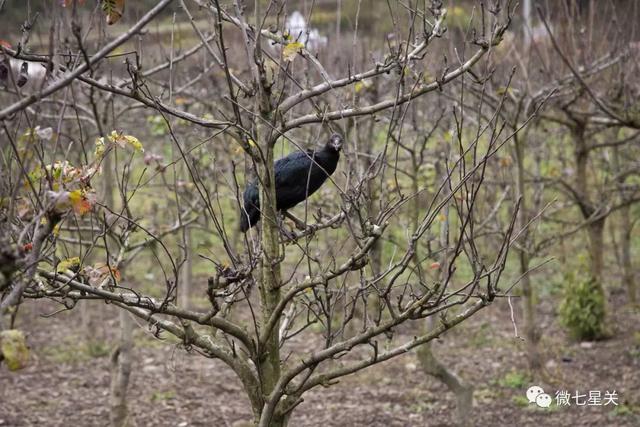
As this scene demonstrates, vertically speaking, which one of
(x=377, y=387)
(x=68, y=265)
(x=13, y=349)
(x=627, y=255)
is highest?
(x=627, y=255)

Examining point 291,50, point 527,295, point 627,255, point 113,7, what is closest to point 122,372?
point 291,50

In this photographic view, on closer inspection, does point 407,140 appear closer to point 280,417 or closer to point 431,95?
point 431,95

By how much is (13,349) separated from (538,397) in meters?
5.77

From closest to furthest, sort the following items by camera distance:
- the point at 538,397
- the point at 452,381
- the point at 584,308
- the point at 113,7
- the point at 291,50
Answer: the point at 113,7 < the point at 291,50 < the point at 452,381 < the point at 538,397 < the point at 584,308

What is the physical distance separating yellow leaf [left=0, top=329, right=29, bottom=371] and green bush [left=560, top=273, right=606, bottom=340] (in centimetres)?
735

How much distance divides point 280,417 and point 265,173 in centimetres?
103

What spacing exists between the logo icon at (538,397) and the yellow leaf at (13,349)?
567 cm

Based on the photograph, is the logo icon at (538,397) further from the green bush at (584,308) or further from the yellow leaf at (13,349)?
the yellow leaf at (13,349)

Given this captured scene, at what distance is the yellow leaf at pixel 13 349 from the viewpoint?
6.18 feet

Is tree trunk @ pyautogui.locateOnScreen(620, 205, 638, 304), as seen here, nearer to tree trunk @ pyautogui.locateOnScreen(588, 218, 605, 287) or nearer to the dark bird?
tree trunk @ pyautogui.locateOnScreen(588, 218, 605, 287)

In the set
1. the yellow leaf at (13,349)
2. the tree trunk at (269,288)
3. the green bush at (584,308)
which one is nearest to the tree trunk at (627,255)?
the green bush at (584,308)

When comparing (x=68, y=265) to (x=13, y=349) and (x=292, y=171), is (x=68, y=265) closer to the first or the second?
(x=13, y=349)

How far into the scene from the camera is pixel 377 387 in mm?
8062

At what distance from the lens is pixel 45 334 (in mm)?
10156
